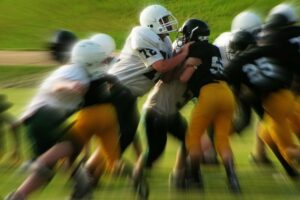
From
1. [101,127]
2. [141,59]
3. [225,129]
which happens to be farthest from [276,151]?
[101,127]

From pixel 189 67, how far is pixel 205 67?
17 cm

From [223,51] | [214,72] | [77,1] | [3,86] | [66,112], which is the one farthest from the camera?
[77,1]

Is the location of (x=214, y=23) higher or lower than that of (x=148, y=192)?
lower

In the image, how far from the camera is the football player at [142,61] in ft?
24.2

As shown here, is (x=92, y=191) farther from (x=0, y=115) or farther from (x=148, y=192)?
(x=0, y=115)

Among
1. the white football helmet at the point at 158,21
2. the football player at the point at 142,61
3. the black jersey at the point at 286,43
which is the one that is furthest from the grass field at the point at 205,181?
the white football helmet at the point at 158,21

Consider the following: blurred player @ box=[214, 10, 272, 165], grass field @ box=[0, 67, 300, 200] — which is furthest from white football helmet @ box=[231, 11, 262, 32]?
grass field @ box=[0, 67, 300, 200]

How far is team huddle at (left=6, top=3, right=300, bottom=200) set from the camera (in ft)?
22.0

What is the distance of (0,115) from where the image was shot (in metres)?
8.62

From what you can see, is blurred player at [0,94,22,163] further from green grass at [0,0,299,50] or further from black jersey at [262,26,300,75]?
green grass at [0,0,299,50]

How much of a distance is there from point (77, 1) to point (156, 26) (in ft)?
103

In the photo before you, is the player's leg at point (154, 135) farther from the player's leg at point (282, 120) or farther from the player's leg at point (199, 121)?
the player's leg at point (282, 120)

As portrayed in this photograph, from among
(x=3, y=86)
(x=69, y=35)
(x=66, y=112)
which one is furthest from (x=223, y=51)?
(x=3, y=86)

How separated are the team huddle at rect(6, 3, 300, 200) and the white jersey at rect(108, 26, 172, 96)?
0.01 meters
